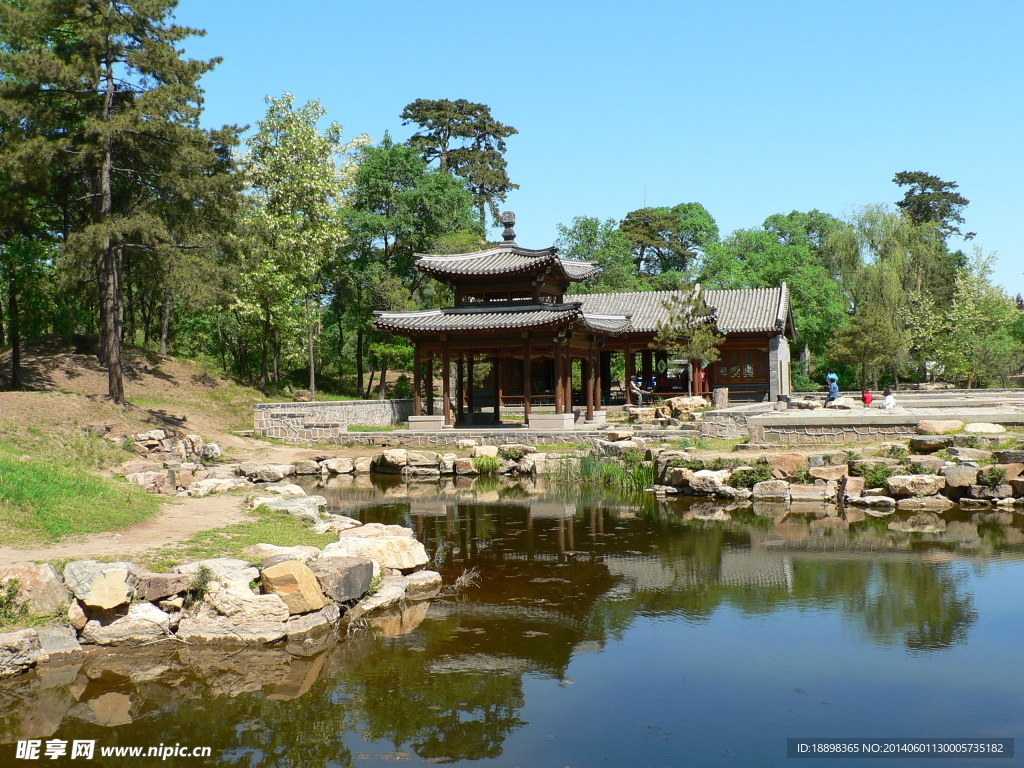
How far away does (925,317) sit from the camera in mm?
41750

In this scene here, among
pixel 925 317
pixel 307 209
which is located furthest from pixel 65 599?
pixel 925 317

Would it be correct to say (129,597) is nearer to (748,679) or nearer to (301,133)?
(748,679)

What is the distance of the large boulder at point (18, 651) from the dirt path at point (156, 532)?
4.82 feet

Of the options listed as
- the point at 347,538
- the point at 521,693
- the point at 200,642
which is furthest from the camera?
the point at 347,538

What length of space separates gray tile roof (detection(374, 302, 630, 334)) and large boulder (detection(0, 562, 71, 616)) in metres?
18.6

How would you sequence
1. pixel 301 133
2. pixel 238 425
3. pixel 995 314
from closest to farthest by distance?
pixel 238 425 → pixel 301 133 → pixel 995 314

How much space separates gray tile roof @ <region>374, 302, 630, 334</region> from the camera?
1011 inches

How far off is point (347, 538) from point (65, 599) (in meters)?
3.35

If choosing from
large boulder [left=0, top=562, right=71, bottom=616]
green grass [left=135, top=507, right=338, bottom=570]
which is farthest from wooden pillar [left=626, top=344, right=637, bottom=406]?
large boulder [left=0, top=562, right=71, bottom=616]

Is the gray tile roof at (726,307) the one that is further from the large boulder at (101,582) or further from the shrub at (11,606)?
the shrub at (11,606)

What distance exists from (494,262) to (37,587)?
70.6 ft

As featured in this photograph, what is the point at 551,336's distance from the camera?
26.4 meters

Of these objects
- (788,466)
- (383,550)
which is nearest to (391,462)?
(788,466)

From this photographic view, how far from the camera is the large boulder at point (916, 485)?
1546 centimetres
